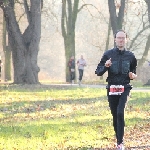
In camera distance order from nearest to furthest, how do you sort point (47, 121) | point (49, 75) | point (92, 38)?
point (47, 121) < point (92, 38) < point (49, 75)

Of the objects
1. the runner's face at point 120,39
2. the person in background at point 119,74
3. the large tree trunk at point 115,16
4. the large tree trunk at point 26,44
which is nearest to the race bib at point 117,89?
the person in background at point 119,74

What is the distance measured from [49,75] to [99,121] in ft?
236

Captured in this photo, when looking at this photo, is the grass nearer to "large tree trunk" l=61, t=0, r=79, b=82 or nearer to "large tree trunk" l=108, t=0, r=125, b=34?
"large tree trunk" l=108, t=0, r=125, b=34

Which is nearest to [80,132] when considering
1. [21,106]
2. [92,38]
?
[21,106]

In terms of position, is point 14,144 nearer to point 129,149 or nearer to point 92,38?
point 129,149

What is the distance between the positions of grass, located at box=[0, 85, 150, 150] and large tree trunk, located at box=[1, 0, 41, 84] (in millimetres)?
8545

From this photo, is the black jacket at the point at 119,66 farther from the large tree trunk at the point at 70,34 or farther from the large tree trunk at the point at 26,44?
the large tree trunk at the point at 70,34

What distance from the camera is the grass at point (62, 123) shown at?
9.30 metres

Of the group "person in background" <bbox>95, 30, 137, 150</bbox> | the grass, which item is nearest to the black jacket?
"person in background" <bbox>95, 30, 137, 150</bbox>

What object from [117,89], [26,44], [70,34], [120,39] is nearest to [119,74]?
[117,89]

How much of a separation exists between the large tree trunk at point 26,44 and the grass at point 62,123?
28.0ft

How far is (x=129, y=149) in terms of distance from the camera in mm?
8656

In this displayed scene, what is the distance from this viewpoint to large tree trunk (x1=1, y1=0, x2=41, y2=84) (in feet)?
94.5

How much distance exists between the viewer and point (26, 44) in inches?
1164
